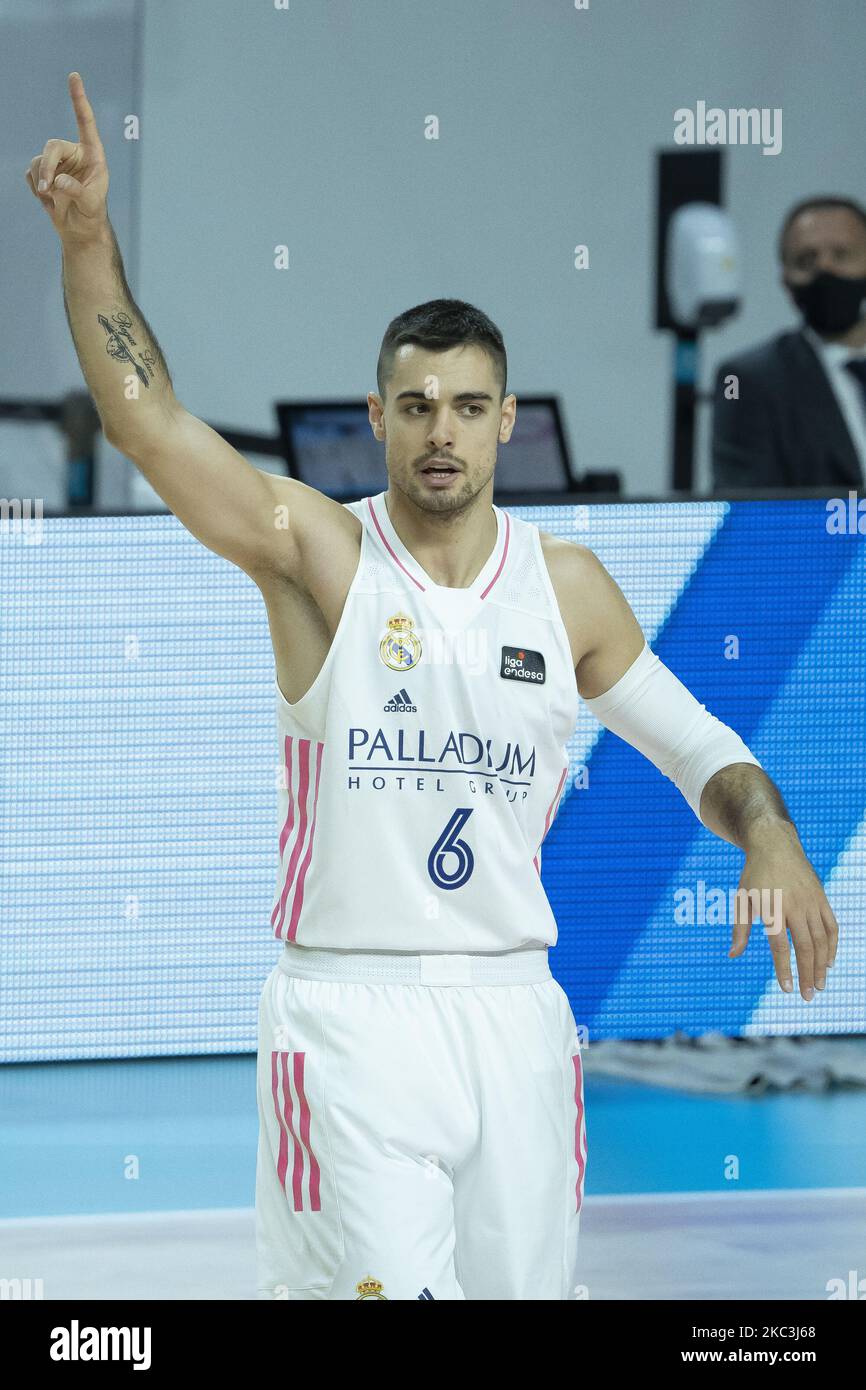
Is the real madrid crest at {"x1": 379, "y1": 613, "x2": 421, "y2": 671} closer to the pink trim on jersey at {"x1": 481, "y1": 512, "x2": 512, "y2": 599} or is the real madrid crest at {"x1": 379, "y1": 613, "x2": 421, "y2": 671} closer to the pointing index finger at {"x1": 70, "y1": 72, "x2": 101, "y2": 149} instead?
the pink trim on jersey at {"x1": 481, "y1": 512, "x2": 512, "y2": 599}

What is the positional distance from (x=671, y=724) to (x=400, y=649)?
565mm

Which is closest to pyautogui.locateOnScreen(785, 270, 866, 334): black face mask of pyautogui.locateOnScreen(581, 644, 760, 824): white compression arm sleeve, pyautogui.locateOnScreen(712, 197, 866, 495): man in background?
pyautogui.locateOnScreen(712, 197, 866, 495): man in background

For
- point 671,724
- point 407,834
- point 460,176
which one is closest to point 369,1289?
point 407,834

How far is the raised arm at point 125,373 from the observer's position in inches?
105

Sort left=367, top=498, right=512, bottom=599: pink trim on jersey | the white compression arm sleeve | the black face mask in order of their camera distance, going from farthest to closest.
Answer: the black face mask, the white compression arm sleeve, left=367, top=498, right=512, bottom=599: pink trim on jersey

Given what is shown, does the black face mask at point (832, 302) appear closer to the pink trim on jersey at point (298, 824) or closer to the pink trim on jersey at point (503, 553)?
the pink trim on jersey at point (503, 553)

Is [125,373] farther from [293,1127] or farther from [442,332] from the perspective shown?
[293,1127]

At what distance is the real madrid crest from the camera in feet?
9.49

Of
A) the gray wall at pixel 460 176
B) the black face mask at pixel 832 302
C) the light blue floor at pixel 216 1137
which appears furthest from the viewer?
the gray wall at pixel 460 176

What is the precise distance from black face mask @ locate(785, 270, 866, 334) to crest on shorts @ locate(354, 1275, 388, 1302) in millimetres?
5682

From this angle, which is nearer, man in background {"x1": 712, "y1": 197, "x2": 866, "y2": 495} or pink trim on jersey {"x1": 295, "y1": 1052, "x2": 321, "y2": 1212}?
pink trim on jersey {"x1": 295, "y1": 1052, "x2": 321, "y2": 1212}

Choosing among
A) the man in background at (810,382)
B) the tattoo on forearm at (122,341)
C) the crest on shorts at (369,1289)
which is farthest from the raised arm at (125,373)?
the man in background at (810,382)

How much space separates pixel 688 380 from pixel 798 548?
2309 millimetres
